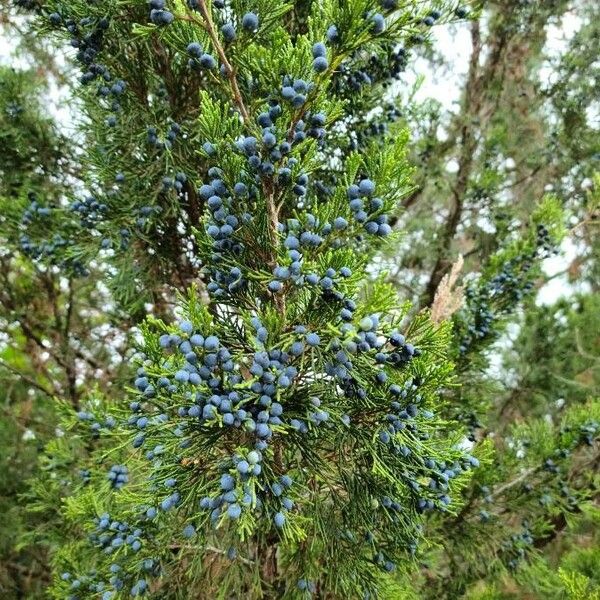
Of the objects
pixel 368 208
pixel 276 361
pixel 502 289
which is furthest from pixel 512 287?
pixel 276 361

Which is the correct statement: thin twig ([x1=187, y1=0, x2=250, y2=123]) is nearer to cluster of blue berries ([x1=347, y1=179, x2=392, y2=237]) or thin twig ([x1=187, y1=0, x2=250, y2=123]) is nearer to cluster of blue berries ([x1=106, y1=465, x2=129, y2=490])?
cluster of blue berries ([x1=347, y1=179, x2=392, y2=237])

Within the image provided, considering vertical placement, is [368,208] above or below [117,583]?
above

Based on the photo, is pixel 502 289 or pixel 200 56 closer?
pixel 200 56

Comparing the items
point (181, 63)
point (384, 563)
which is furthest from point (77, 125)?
point (384, 563)

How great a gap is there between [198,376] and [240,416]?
164mm

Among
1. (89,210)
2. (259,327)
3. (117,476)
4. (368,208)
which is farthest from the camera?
(89,210)

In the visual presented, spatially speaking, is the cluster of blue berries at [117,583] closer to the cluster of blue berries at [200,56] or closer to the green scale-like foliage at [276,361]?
the green scale-like foliage at [276,361]

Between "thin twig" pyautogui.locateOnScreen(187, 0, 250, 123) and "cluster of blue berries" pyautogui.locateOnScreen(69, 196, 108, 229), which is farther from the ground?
"cluster of blue berries" pyautogui.locateOnScreen(69, 196, 108, 229)

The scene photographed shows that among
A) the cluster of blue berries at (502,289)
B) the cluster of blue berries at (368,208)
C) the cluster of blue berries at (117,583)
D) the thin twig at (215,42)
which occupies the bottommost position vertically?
the cluster of blue berries at (117,583)

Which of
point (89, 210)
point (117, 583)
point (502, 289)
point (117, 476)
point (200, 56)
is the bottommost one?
point (117, 583)

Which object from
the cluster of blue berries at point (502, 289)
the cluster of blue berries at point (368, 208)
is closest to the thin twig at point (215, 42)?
the cluster of blue berries at point (368, 208)

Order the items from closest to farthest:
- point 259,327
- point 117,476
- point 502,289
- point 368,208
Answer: point 259,327 → point 368,208 → point 117,476 → point 502,289

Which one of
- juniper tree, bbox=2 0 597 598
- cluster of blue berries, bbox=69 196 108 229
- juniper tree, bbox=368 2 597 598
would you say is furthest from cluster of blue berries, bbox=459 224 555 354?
cluster of blue berries, bbox=69 196 108 229

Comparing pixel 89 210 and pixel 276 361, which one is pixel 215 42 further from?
pixel 89 210
